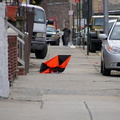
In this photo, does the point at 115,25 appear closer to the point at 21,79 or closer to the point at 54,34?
the point at 21,79

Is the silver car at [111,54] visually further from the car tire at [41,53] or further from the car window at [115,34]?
the car tire at [41,53]

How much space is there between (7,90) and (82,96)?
164cm

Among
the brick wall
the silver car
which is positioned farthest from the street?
the silver car

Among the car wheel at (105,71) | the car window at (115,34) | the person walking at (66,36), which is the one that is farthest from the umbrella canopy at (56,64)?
the person walking at (66,36)

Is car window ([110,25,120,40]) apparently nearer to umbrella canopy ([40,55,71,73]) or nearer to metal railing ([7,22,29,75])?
umbrella canopy ([40,55,71,73])

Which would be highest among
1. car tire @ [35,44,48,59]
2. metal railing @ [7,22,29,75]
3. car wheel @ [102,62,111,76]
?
metal railing @ [7,22,29,75]

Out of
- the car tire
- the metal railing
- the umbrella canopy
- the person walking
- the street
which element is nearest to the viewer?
the street

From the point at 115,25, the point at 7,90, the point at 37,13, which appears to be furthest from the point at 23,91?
the point at 37,13

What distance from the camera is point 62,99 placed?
394 inches

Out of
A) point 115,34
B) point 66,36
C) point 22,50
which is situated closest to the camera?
point 22,50

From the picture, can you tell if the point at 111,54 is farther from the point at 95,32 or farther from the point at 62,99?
the point at 95,32

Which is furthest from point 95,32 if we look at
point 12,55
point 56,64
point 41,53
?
point 12,55

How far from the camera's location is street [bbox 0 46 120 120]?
8.37m

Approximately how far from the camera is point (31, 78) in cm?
1343
